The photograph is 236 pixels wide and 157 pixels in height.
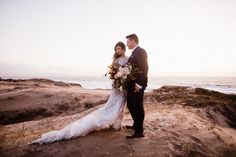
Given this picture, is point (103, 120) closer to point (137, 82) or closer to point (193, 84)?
point (137, 82)

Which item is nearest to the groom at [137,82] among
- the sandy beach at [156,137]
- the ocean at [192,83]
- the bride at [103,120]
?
the bride at [103,120]

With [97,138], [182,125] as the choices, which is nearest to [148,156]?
[97,138]

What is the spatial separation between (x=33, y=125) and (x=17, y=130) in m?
1.02

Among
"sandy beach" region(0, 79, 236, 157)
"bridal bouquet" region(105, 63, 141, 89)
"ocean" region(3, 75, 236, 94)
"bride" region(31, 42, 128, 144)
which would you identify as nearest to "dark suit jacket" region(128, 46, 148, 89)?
"bridal bouquet" region(105, 63, 141, 89)

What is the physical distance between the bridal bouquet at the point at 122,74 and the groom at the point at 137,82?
0.10 meters

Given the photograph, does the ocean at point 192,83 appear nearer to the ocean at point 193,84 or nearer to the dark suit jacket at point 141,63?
the ocean at point 193,84

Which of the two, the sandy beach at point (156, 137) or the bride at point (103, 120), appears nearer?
the sandy beach at point (156, 137)

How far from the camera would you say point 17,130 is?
1095 cm

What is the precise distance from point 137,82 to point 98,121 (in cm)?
155

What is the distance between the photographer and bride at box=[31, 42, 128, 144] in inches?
292

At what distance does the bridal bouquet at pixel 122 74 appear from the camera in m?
7.07

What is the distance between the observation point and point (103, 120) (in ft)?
24.9

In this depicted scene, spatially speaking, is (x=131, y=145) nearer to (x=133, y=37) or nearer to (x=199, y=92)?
(x=133, y=37)

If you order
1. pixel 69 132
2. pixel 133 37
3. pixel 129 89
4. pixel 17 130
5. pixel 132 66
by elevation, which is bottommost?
pixel 17 130
